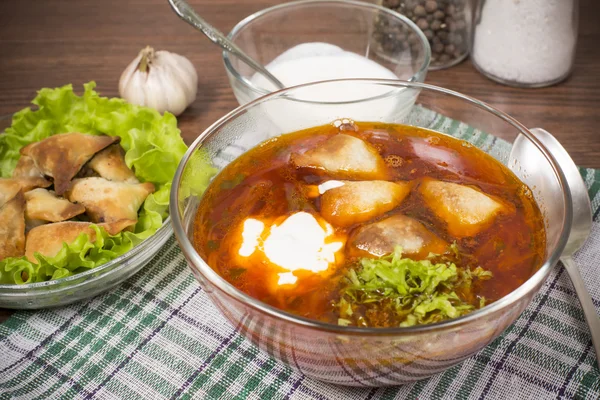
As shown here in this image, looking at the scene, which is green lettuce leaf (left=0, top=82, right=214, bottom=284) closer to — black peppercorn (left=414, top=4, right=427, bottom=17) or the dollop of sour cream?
the dollop of sour cream

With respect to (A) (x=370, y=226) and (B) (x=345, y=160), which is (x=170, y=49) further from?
(A) (x=370, y=226)

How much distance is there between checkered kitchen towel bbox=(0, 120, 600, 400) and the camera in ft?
4.59

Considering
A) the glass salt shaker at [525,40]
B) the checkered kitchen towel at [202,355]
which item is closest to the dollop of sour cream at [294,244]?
the checkered kitchen towel at [202,355]

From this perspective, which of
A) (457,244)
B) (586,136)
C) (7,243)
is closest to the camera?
(457,244)

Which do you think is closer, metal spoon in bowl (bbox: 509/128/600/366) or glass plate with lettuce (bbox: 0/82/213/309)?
metal spoon in bowl (bbox: 509/128/600/366)

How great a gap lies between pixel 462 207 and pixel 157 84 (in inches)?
48.7

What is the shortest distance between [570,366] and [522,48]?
1246 mm

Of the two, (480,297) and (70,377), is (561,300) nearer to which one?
(480,297)

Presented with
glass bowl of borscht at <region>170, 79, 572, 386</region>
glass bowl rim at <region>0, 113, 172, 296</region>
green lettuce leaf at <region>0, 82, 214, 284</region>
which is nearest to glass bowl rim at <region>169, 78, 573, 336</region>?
glass bowl of borscht at <region>170, 79, 572, 386</region>

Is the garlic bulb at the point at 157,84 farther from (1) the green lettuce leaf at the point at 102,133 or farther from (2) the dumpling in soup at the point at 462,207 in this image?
(2) the dumpling in soup at the point at 462,207

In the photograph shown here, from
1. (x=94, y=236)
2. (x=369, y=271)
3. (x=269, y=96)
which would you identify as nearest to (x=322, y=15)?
(x=269, y=96)

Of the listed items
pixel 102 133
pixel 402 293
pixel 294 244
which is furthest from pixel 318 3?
pixel 402 293

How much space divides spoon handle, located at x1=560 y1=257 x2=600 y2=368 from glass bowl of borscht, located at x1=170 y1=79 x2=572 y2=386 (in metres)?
0.27

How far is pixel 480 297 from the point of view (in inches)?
47.1
